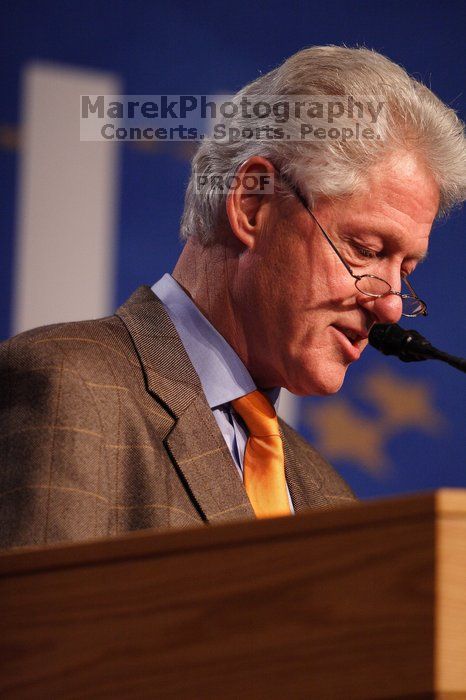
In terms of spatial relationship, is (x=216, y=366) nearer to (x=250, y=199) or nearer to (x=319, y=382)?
(x=319, y=382)

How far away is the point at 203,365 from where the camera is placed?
1791 mm

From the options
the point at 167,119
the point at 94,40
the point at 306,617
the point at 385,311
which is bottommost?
the point at 306,617

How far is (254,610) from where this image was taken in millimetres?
979

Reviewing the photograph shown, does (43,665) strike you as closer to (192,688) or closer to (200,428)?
(192,688)

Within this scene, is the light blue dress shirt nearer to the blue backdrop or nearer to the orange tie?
the orange tie

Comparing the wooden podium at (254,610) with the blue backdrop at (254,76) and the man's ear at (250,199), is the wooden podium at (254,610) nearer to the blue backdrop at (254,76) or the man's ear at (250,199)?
the man's ear at (250,199)

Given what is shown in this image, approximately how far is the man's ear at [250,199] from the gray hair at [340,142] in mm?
25

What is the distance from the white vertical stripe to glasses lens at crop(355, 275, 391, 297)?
0.68 m

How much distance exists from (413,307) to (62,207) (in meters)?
0.78

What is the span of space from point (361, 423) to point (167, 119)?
84 centimetres

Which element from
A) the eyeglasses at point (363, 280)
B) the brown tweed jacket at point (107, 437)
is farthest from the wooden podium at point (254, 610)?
the eyeglasses at point (363, 280)

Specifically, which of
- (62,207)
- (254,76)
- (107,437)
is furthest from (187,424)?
(254,76)

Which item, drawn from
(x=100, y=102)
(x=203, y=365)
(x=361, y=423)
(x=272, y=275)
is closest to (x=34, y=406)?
(x=203, y=365)

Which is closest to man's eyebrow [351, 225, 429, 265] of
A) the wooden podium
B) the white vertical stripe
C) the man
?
the man
